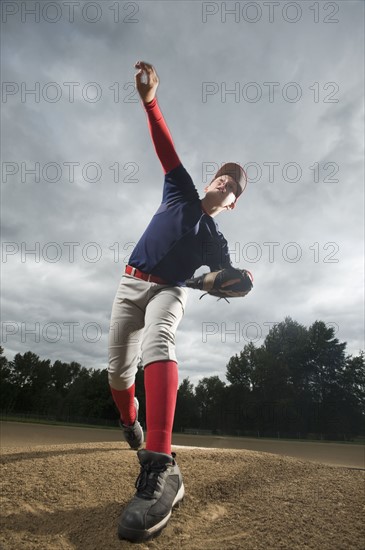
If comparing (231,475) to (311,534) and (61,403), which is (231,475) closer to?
(311,534)

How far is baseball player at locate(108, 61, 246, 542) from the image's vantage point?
215 cm

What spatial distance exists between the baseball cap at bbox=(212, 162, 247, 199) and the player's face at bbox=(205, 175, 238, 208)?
0.20ft

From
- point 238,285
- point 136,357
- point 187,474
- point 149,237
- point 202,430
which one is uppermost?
point 149,237

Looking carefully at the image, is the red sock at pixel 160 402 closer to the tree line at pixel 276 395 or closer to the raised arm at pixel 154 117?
the raised arm at pixel 154 117

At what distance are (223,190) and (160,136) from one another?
775 millimetres

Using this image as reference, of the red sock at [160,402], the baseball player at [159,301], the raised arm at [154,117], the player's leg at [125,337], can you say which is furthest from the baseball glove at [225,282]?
the raised arm at [154,117]

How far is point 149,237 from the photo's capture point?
3061mm

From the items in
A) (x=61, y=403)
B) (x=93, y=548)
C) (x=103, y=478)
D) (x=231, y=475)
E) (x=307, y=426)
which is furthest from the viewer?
(x=61, y=403)

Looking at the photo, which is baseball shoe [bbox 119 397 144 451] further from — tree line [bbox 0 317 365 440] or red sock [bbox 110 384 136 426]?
tree line [bbox 0 317 365 440]

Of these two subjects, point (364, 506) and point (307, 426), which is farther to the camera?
point (307, 426)

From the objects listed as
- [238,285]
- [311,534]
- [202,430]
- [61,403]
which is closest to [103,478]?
[311,534]

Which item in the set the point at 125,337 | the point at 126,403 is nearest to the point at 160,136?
the point at 125,337

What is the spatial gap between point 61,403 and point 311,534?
57872mm

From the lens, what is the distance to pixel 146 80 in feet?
9.23
